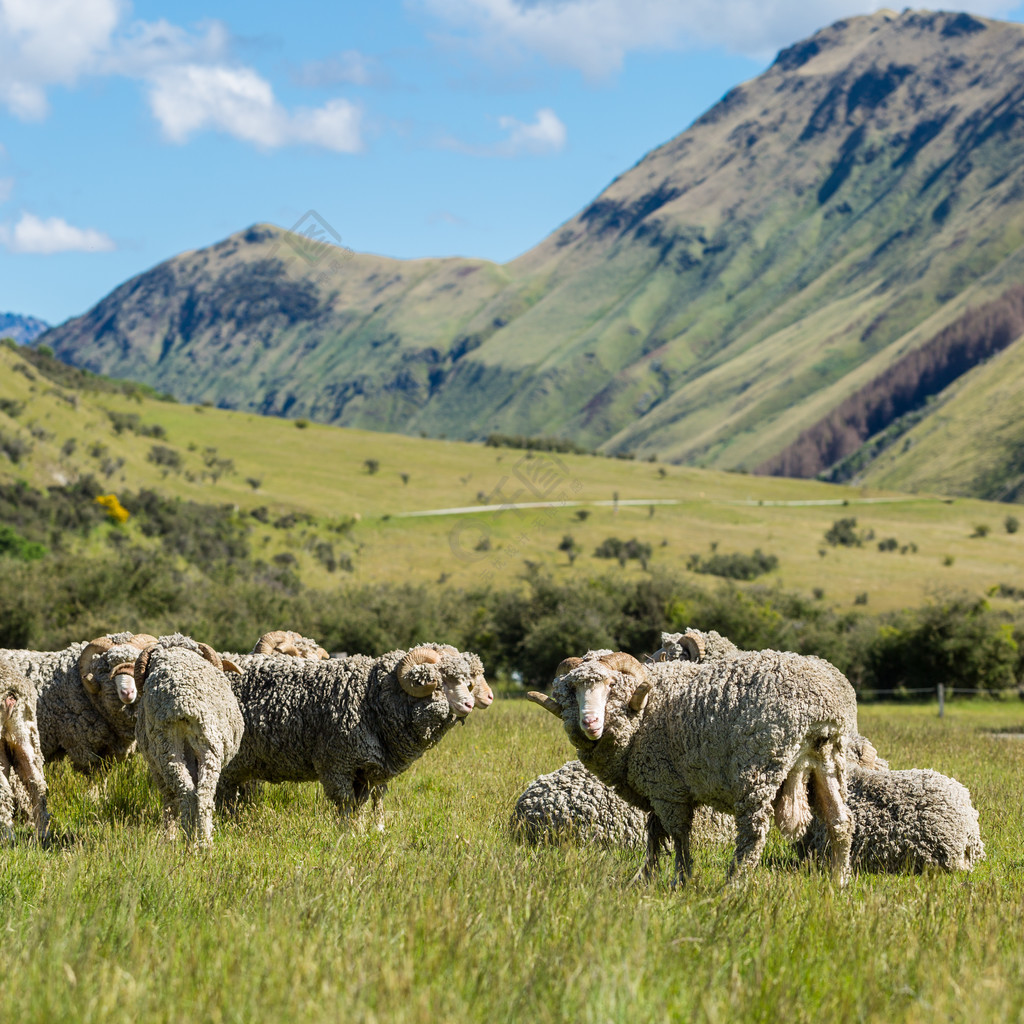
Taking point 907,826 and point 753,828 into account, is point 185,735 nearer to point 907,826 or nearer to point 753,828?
point 753,828

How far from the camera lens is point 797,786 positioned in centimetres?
746

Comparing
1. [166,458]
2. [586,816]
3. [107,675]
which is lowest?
[586,816]

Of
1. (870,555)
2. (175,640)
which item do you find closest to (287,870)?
(175,640)

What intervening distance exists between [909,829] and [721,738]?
223 centimetres

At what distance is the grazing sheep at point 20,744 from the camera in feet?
28.1

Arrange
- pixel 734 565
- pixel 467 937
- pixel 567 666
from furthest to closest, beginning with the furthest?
1. pixel 734 565
2. pixel 567 666
3. pixel 467 937

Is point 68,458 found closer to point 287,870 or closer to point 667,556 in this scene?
point 667,556

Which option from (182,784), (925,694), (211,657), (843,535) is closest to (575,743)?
(182,784)

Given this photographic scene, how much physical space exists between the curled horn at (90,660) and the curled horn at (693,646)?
545 cm

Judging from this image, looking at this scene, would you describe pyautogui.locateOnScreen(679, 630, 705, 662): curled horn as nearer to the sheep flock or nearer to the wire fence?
the sheep flock

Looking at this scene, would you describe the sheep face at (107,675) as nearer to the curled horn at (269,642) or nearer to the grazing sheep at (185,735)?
the grazing sheep at (185,735)

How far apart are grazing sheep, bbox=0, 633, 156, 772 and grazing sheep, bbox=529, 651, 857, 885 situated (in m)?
4.54

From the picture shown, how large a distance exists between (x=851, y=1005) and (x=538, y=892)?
1.94m

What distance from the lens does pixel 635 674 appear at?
26.7 feet
